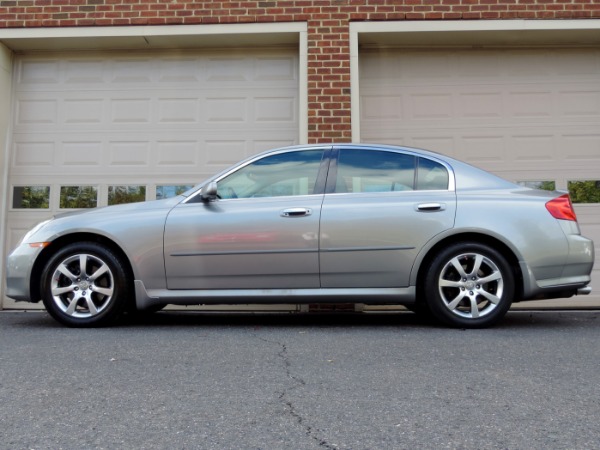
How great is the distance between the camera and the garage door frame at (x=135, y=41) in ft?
23.9

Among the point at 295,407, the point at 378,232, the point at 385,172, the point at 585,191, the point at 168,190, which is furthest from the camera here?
the point at 168,190

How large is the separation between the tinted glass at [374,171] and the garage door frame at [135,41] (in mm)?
2212

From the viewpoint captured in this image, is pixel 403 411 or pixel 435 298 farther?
pixel 435 298

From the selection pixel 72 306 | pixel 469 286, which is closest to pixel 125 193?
pixel 72 306

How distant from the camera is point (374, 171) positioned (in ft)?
16.1

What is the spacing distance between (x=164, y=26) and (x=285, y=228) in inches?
160

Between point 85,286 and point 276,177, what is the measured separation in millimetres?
1800

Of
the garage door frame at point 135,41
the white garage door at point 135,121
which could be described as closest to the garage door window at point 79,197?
the white garage door at point 135,121

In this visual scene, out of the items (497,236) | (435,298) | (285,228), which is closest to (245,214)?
(285,228)

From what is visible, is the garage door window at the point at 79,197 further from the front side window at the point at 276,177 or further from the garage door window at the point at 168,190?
the front side window at the point at 276,177

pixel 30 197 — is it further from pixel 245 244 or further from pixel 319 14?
pixel 319 14

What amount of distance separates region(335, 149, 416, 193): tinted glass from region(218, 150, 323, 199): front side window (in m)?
0.23

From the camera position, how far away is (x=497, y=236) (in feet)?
14.9

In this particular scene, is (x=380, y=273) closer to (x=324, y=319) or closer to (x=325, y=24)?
(x=324, y=319)
